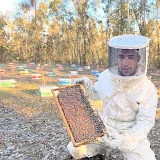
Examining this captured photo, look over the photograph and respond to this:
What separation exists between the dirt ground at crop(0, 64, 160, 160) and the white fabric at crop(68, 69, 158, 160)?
126 centimetres

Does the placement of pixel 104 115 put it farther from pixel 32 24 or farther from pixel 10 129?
pixel 32 24

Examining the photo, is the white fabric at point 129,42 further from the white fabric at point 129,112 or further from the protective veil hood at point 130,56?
the white fabric at point 129,112

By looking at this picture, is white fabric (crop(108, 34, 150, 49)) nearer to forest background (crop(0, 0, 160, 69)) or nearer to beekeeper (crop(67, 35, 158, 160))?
beekeeper (crop(67, 35, 158, 160))

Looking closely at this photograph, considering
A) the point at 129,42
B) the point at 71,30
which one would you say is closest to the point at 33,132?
the point at 129,42

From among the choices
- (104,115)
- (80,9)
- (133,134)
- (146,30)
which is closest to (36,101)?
(104,115)

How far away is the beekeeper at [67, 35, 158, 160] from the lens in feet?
6.73

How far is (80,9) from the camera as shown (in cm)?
2403

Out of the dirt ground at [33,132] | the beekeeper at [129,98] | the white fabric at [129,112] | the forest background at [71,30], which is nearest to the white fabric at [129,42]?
the beekeeper at [129,98]

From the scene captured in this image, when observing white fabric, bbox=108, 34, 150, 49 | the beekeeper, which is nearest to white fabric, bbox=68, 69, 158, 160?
the beekeeper

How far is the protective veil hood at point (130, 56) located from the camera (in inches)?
81.3

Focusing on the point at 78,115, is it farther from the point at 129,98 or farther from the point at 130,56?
the point at 130,56

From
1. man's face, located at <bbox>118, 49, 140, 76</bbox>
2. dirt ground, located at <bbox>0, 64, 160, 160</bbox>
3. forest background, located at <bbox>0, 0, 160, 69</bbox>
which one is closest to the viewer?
man's face, located at <bbox>118, 49, 140, 76</bbox>

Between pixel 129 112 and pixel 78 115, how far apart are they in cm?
48

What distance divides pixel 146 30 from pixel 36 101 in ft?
53.5
